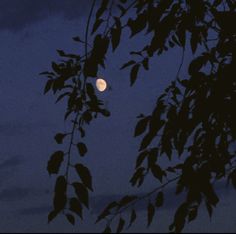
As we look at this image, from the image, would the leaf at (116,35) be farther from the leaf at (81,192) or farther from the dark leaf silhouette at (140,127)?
the leaf at (81,192)

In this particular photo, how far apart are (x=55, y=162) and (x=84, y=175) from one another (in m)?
0.23

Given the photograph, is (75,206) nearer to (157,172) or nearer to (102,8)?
(157,172)

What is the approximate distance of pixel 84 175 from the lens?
9.41 feet

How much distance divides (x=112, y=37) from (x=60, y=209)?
1013mm

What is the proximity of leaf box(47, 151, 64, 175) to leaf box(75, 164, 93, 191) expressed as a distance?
5.9 inches

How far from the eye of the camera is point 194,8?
3.49 m

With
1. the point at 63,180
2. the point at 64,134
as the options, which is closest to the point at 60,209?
the point at 63,180

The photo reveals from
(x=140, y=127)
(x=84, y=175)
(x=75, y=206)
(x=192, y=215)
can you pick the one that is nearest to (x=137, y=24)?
(x=140, y=127)

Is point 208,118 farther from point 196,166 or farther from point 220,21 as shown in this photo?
point 220,21

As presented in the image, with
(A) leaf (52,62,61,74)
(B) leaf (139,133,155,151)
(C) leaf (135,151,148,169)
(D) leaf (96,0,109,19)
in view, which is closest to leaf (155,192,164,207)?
(C) leaf (135,151,148,169)

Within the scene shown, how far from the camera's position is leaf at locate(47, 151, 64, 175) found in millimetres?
2980

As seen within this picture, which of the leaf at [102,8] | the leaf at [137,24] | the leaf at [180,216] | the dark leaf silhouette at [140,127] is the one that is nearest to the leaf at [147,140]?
the dark leaf silhouette at [140,127]

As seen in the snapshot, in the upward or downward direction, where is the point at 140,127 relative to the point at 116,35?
downward

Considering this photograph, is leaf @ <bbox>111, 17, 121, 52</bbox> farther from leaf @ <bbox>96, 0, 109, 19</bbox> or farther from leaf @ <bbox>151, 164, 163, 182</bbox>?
leaf @ <bbox>151, 164, 163, 182</bbox>
